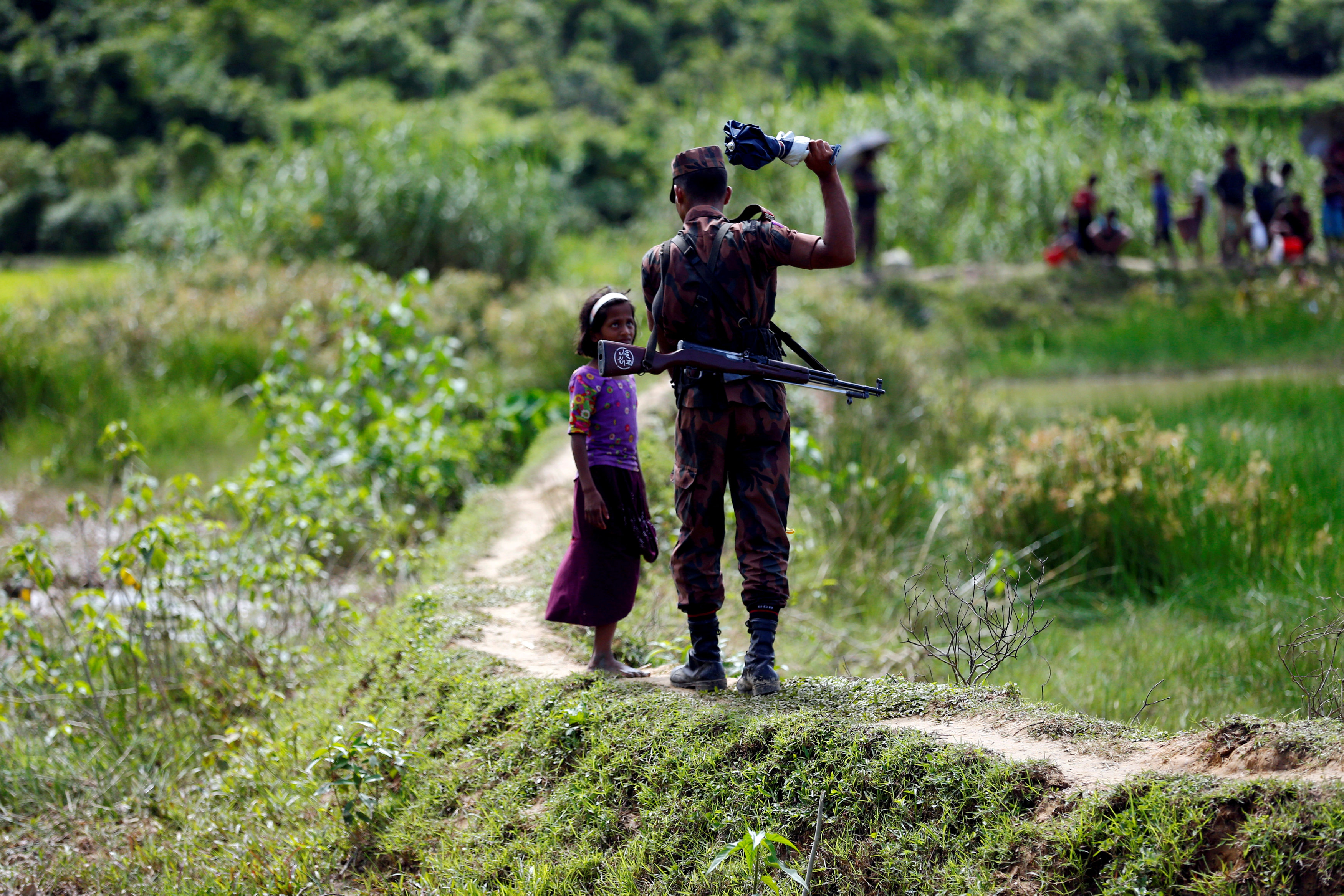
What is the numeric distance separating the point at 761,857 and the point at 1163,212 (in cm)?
1509

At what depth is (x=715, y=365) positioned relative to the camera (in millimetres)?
3633

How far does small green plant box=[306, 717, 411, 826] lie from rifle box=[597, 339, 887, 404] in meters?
1.57

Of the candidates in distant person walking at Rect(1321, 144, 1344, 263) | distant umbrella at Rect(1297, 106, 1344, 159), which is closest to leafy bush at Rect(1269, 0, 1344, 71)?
distant umbrella at Rect(1297, 106, 1344, 159)

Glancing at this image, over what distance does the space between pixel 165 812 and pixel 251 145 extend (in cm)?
2401

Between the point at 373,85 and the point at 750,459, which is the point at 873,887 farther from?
the point at 373,85

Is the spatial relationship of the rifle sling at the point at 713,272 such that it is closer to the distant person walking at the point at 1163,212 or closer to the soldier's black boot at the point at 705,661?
the soldier's black boot at the point at 705,661

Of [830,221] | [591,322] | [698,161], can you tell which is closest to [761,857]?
[830,221]

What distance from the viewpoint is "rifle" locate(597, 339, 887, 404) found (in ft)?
11.9

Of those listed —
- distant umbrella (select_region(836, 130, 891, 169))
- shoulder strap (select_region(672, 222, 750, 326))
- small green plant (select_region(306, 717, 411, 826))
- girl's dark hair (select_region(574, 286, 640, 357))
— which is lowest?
small green plant (select_region(306, 717, 411, 826))

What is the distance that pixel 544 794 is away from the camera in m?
3.75

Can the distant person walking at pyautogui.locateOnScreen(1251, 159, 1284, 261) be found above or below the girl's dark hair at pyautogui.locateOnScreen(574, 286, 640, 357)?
above

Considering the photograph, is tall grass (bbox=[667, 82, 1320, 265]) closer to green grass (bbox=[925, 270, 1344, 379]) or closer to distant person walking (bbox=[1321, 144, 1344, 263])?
green grass (bbox=[925, 270, 1344, 379])

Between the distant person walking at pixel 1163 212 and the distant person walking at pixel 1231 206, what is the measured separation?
64 cm

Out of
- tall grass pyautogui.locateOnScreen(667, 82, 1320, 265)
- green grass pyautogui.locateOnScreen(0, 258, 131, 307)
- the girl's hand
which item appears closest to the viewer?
the girl's hand
